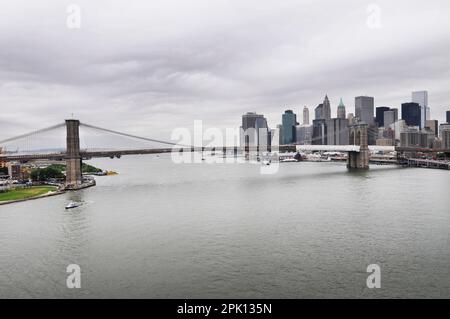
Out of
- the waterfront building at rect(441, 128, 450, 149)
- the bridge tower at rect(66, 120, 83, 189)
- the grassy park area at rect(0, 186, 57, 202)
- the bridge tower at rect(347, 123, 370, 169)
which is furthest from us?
the waterfront building at rect(441, 128, 450, 149)

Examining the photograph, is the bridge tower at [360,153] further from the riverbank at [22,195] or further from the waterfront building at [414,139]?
the waterfront building at [414,139]

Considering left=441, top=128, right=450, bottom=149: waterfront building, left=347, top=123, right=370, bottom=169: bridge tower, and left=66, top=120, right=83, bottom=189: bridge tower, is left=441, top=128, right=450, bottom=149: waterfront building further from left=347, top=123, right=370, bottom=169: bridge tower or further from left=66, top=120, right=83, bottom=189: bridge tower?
left=66, top=120, right=83, bottom=189: bridge tower

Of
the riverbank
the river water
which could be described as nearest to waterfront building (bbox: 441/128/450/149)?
the river water

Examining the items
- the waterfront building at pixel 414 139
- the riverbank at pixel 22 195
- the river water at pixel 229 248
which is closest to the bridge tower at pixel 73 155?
the riverbank at pixel 22 195

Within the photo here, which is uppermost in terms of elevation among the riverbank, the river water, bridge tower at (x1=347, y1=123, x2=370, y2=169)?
bridge tower at (x1=347, y1=123, x2=370, y2=169)
